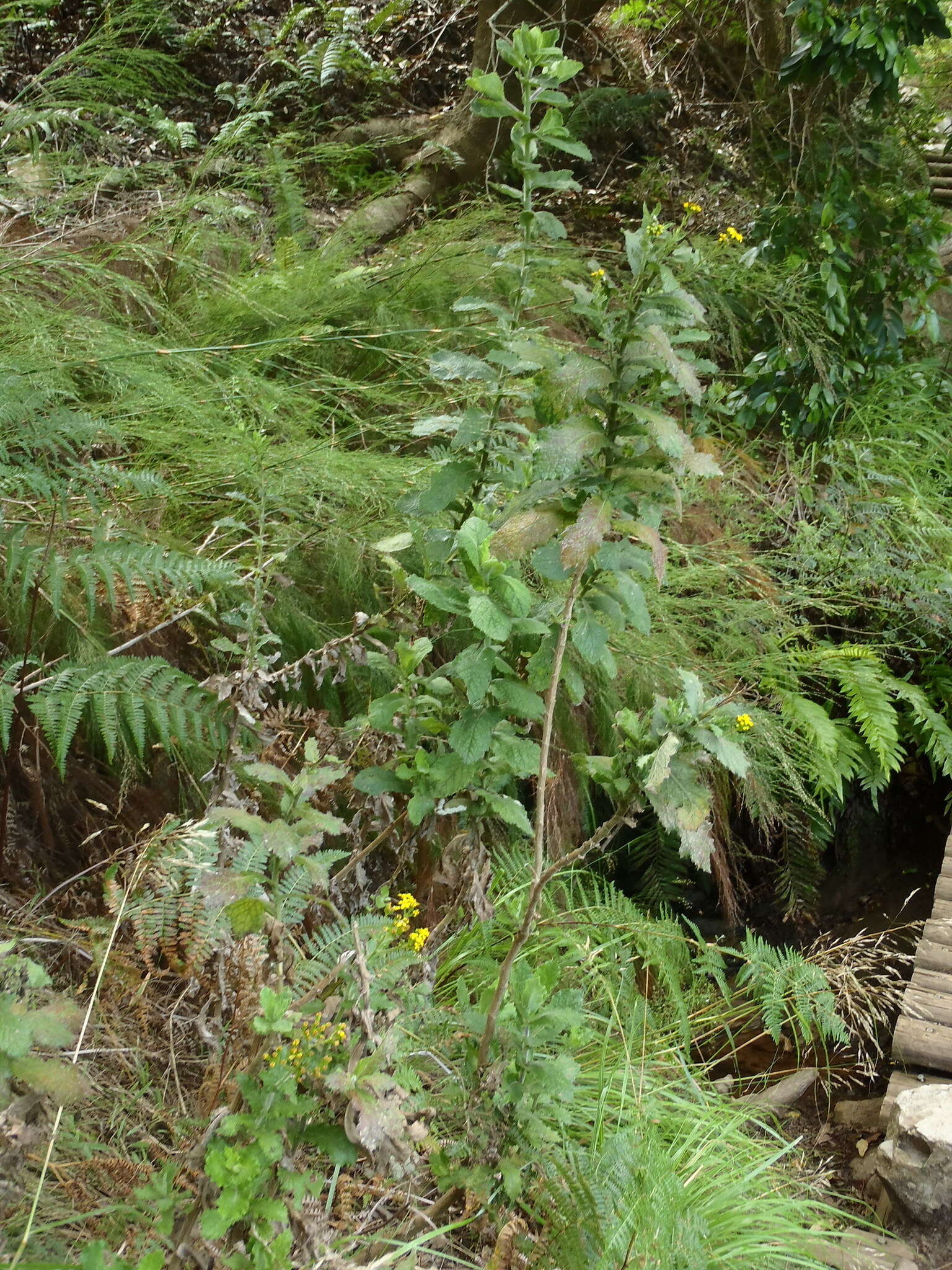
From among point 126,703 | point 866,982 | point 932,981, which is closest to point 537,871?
point 126,703

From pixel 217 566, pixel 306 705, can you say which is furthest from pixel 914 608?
pixel 217 566

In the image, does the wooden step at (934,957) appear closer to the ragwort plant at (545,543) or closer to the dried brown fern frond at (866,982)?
the dried brown fern frond at (866,982)

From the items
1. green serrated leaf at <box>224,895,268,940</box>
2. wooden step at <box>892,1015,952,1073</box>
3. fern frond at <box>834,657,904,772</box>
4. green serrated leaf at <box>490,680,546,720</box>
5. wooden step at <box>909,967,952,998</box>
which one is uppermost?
green serrated leaf at <box>490,680,546,720</box>

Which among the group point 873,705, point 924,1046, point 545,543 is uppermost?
point 545,543

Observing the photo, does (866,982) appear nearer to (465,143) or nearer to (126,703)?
(126,703)

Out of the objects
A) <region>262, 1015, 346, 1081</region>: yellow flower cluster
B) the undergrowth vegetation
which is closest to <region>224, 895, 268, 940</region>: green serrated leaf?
the undergrowth vegetation

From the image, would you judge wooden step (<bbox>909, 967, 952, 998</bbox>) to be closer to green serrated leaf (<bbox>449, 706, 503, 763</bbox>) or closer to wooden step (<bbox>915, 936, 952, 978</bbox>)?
wooden step (<bbox>915, 936, 952, 978</bbox>)

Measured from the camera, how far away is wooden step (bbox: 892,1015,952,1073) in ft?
7.43

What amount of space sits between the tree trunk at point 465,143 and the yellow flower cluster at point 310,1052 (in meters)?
3.40

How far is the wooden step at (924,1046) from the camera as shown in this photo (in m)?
2.26

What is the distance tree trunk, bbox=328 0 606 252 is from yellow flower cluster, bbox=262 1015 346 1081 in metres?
3.40

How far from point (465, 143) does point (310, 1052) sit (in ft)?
12.9

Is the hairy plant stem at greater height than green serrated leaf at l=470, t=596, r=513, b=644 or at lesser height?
lesser

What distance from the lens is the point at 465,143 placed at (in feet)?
13.4
